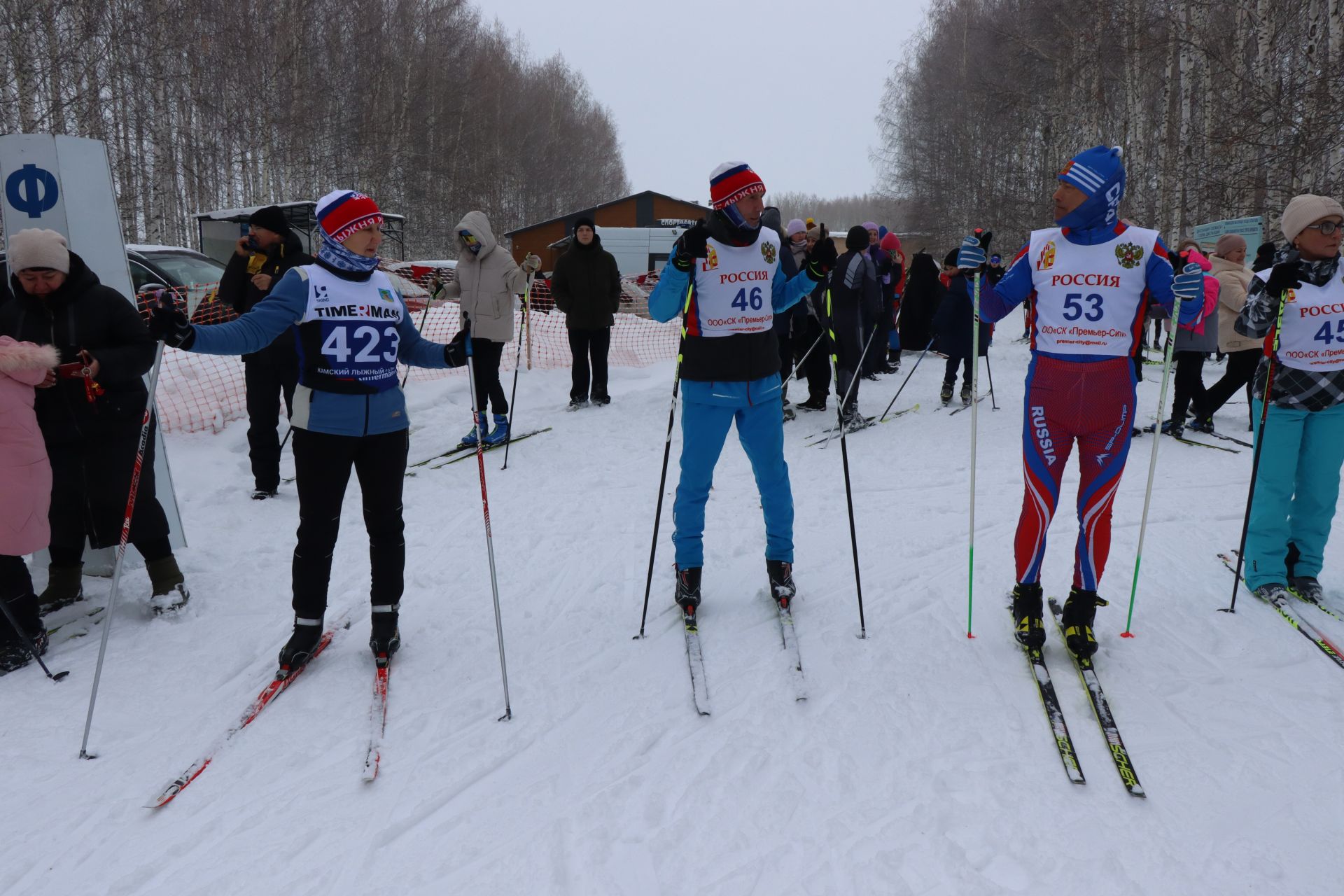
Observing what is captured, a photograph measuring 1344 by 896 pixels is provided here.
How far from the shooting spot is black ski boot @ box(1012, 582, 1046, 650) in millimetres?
3426

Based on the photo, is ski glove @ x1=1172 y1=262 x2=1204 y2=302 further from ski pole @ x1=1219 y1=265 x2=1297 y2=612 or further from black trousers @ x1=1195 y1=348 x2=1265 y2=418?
black trousers @ x1=1195 y1=348 x2=1265 y2=418

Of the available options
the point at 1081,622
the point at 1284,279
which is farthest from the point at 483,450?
the point at 1284,279

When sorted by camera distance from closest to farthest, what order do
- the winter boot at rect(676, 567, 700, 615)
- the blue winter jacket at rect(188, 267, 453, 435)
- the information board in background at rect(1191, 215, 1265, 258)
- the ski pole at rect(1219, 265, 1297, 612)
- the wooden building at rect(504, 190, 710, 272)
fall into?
the blue winter jacket at rect(188, 267, 453, 435), the ski pole at rect(1219, 265, 1297, 612), the winter boot at rect(676, 567, 700, 615), the information board in background at rect(1191, 215, 1265, 258), the wooden building at rect(504, 190, 710, 272)

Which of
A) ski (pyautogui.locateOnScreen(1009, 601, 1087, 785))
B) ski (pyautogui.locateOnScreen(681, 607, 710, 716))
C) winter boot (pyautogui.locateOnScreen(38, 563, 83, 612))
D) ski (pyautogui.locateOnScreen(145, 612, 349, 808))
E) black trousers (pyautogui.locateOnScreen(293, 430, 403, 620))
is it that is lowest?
ski (pyautogui.locateOnScreen(145, 612, 349, 808))

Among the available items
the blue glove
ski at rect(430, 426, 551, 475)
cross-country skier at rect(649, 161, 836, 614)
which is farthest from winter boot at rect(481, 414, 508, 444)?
the blue glove

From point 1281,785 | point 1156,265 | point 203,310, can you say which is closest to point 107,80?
point 203,310

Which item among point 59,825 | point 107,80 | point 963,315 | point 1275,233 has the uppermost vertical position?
point 107,80

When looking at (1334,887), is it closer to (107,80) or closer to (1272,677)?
(1272,677)

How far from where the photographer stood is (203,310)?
9.03 metres

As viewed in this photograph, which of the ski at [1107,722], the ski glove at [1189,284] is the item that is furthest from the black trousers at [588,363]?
the ski glove at [1189,284]

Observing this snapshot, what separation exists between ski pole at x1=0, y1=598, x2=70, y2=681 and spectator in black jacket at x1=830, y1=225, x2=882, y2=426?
20.5 feet

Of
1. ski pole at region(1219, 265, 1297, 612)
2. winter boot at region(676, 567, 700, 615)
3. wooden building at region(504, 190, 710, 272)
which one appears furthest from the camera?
wooden building at region(504, 190, 710, 272)

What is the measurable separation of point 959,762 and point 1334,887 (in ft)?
3.25

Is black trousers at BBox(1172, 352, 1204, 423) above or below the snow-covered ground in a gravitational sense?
above
